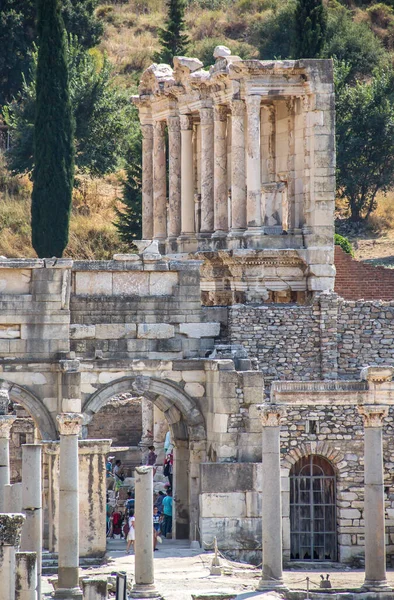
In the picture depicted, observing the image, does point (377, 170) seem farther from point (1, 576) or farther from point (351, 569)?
point (1, 576)

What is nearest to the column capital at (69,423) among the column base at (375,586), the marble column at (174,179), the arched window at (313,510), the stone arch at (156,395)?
the stone arch at (156,395)

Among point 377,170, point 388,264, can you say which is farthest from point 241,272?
point 377,170

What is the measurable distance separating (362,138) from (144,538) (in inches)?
1321

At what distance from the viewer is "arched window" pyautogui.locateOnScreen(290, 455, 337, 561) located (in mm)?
41219

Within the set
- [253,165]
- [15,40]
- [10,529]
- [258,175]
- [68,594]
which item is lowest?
[68,594]

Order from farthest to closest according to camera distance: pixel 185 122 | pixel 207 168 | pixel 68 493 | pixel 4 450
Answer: pixel 185 122 → pixel 207 168 → pixel 4 450 → pixel 68 493

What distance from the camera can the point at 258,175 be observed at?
49156 mm

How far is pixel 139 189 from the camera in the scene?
2399 inches

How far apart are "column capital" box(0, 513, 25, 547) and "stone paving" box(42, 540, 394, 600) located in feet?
19.8

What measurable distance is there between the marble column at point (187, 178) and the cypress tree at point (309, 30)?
8.14 m

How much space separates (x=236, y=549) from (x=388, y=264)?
24347 mm

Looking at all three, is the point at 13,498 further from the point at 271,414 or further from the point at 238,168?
the point at 238,168

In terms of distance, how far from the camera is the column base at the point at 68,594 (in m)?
34.5

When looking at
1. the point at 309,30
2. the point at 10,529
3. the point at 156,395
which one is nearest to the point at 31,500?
the point at 10,529
